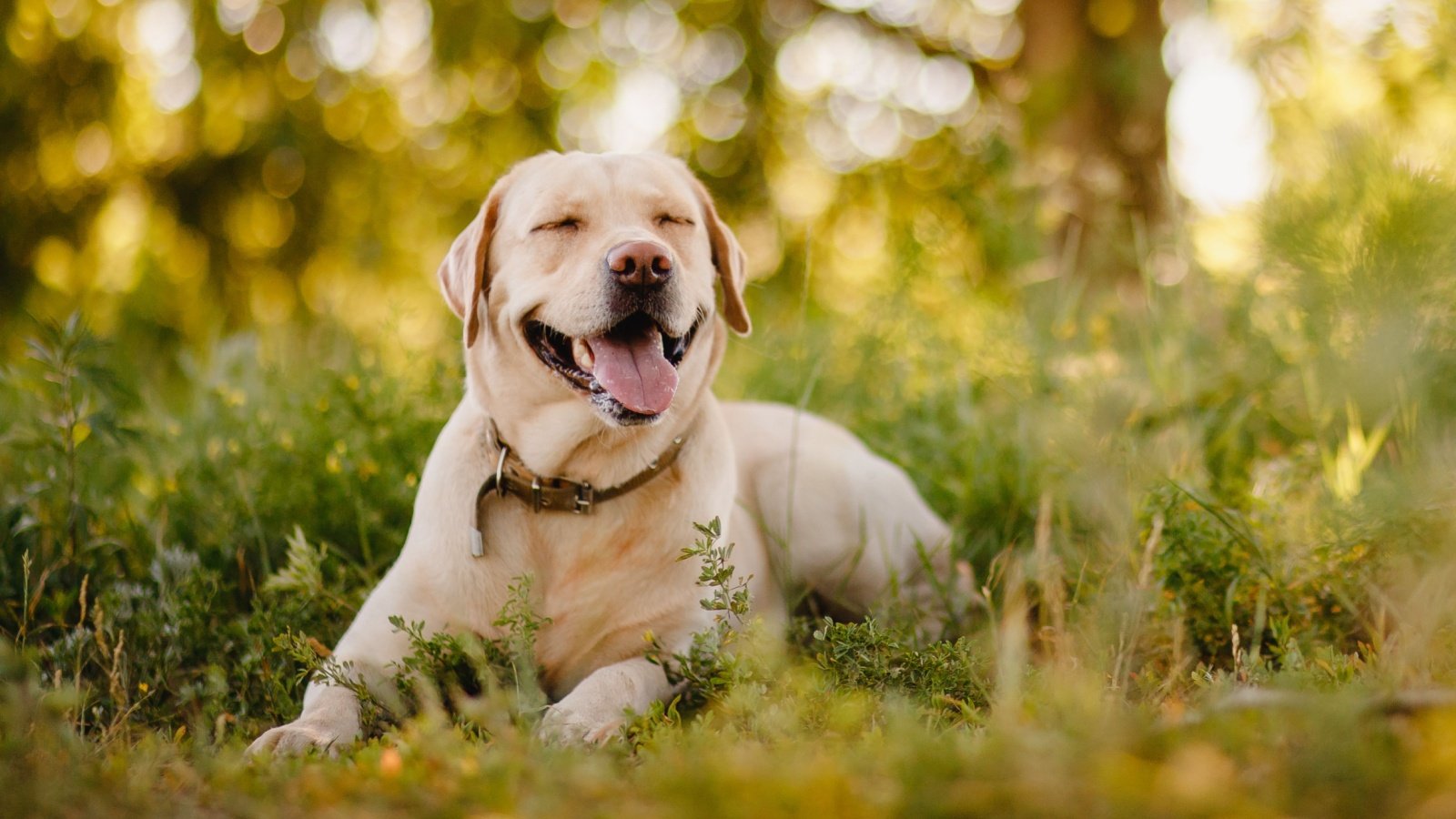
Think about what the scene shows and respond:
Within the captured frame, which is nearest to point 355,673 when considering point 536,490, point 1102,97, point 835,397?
point 536,490

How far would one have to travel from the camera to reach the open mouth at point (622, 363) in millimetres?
2697

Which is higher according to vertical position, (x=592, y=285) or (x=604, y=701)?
(x=592, y=285)

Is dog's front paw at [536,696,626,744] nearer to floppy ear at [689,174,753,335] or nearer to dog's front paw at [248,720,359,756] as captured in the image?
dog's front paw at [248,720,359,756]

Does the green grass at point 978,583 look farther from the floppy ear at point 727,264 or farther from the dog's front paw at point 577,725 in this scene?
the floppy ear at point 727,264

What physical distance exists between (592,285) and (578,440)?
0.40m

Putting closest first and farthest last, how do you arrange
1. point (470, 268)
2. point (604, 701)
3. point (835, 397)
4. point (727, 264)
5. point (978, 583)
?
point (604, 701) < point (470, 268) < point (727, 264) < point (978, 583) < point (835, 397)

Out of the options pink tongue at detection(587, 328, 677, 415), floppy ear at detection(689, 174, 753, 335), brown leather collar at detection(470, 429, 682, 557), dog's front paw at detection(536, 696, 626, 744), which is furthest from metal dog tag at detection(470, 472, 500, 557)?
floppy ear at detection(689, 174, 753, 335)

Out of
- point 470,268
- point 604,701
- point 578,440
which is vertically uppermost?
point 470,268

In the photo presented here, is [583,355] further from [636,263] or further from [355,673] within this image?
[355,673]

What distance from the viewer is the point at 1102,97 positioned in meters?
7.06

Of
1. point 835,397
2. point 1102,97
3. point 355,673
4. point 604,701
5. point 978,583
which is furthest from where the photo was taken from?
point 1102,97

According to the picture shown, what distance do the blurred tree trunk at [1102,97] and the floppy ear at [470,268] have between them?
4.36m

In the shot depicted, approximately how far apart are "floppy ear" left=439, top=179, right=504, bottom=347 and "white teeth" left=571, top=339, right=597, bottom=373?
304mm

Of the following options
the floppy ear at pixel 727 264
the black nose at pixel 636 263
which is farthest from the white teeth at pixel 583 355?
the floppy ear at pixel 727 264
